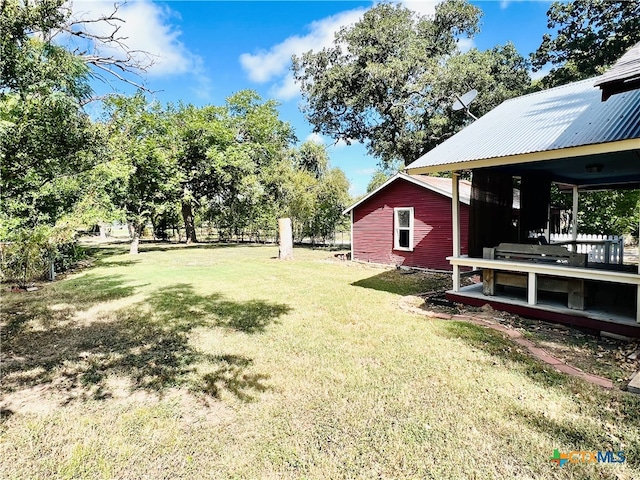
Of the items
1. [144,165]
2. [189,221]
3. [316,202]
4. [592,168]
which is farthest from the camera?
[189,221]

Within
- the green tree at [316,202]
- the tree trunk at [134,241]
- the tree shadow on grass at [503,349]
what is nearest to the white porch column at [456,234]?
the tree shadow on grass at [503,349]

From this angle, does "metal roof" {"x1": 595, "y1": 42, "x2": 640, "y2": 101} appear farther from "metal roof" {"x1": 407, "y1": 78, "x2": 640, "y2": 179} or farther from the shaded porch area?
the shaded porch area

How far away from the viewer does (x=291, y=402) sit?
10.3ft

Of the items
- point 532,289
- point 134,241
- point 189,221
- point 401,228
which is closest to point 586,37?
point 401,228

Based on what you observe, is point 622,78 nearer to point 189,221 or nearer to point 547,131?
point 547,131

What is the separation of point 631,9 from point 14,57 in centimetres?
2434

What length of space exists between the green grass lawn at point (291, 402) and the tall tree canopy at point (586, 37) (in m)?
19.9

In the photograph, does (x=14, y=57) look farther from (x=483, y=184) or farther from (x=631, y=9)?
(x=631, y=9)

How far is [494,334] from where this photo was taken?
494 cm

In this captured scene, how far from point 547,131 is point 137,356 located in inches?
283

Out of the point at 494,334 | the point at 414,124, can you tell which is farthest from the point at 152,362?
the point at 414,124

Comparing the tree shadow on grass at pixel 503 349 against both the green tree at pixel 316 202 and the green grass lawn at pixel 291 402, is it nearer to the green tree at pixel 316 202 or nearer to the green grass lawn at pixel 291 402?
the green grass lawn at pixel 291 402

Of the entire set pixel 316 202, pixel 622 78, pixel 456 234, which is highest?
pixel 316 202

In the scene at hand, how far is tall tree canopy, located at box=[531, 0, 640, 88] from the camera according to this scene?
16609 mm
